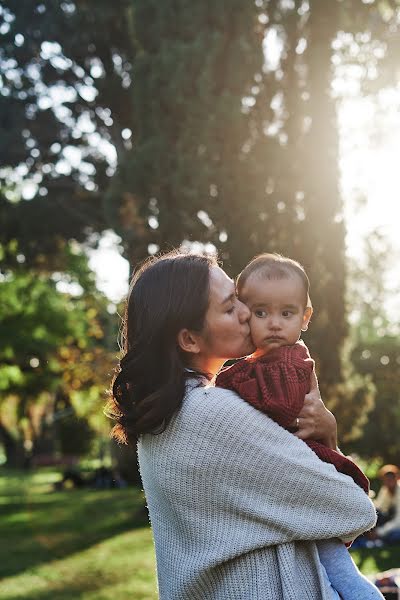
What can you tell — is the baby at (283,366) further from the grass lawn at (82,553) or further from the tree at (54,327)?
the tree at (54,327)

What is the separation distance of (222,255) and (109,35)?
25.1 ft

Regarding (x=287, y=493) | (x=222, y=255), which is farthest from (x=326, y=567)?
(x=222, y=255)

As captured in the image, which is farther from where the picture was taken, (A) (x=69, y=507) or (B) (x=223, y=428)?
(A) (x=69, y=507)

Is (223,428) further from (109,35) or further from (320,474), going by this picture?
(109,35)

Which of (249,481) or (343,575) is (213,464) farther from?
(343,575)

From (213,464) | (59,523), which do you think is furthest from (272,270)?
(59,523)

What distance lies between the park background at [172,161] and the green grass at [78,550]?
0.05 meters

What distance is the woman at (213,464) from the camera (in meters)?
2.32

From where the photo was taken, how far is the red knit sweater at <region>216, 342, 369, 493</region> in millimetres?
2412

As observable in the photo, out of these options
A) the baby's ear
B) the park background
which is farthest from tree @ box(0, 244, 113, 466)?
the baby's ear

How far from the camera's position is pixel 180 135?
1298 centimetres

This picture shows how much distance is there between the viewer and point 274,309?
109 inches

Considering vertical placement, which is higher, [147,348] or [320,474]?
[147,348]

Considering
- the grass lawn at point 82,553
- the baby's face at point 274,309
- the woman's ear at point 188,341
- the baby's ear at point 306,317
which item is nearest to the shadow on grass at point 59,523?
the grass lawn at point 82,553
